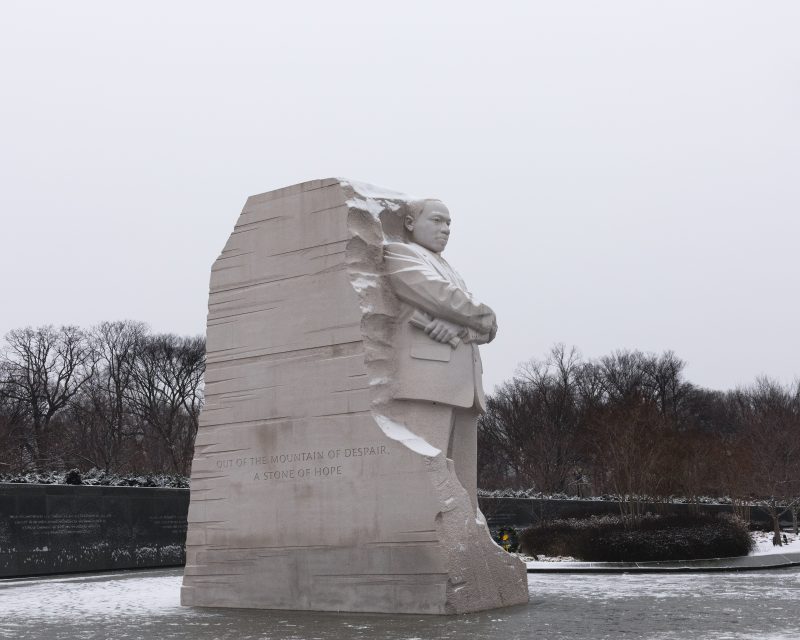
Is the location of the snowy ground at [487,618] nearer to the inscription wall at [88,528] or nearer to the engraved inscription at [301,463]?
the engraved inscription at [301,463]

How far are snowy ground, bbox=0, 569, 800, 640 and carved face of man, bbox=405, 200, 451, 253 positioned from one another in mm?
4625

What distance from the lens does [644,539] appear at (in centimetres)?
2141

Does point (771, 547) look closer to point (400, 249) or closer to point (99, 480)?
point (99, 480)

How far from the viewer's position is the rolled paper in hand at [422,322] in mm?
12172

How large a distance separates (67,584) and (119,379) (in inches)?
1684

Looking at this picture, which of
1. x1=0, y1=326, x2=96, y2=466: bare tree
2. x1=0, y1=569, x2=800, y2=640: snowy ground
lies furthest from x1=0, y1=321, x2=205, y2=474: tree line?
x1=0, y1=569, x2=800, y2=640: snowy ground

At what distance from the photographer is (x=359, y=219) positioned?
12547mm

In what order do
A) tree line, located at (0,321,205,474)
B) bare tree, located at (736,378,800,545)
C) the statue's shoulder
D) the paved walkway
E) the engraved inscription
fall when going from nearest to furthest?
the engraved inscription, the statue's shoulder, the paved walkway, bare tree, located at (736,378,800,545), tree line, located at (0,321,205,474)

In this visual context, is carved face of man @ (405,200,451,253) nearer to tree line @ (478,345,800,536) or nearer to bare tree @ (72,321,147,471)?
tree line @ (478,345,800,536)

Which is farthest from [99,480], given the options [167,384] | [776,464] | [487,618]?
[167,384]

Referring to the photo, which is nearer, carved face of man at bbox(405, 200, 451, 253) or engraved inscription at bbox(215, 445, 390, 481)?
engraved inscription at bbox(215, 445, 390, 481)

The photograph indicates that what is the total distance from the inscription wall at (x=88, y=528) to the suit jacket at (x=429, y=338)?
1207cm

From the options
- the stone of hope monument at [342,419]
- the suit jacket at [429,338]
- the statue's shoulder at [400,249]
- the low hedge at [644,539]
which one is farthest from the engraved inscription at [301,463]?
the low hedge at [644,539]

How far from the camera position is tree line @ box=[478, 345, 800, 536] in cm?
2781
